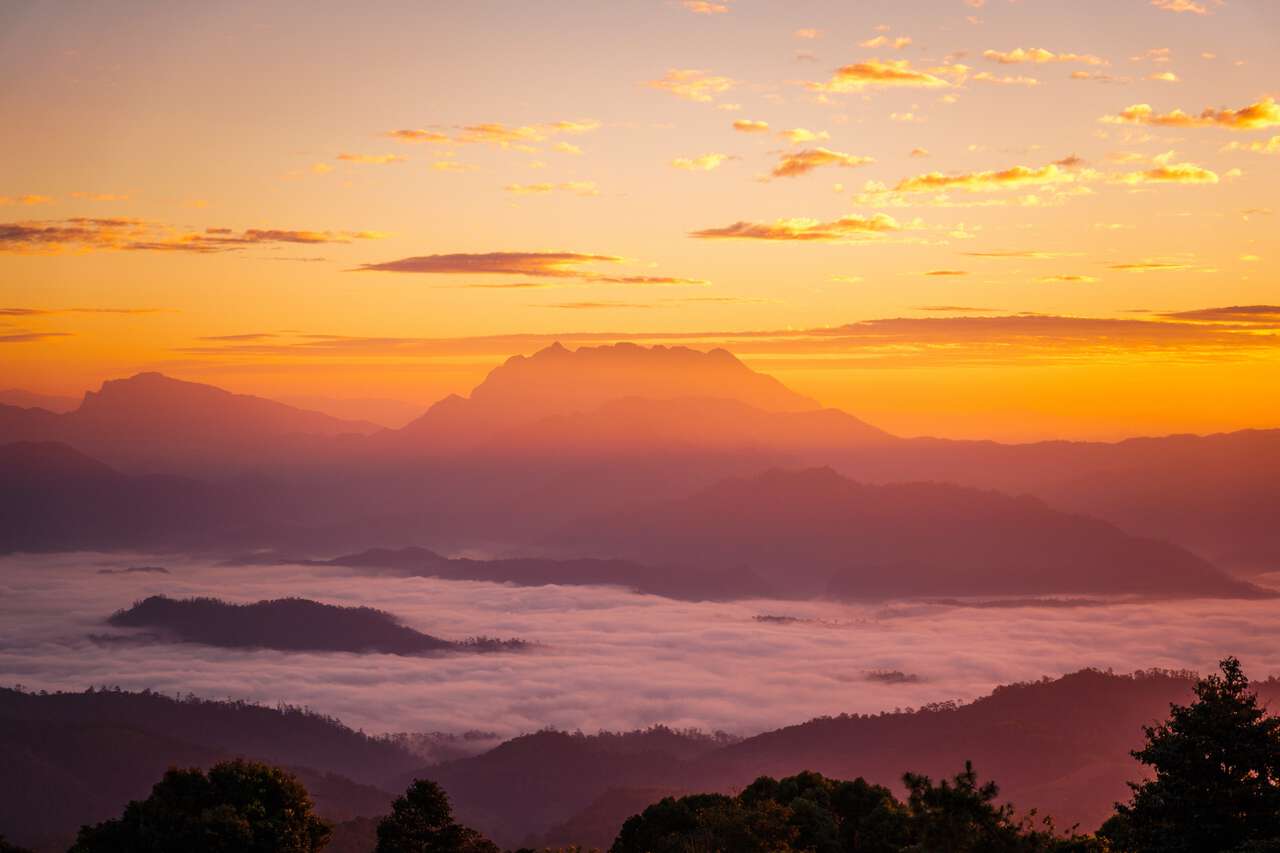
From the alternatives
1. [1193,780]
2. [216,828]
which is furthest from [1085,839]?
[216,828]

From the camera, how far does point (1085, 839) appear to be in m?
48.6

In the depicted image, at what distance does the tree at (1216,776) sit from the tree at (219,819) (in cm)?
5250

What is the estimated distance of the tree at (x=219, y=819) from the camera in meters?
68.6

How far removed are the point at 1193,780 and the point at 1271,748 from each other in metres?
3.08

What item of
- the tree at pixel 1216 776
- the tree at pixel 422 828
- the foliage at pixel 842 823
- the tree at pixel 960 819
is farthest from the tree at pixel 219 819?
the tree at pixel 1216 776

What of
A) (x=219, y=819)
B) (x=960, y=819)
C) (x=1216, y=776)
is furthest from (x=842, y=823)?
(x=960, y=819)

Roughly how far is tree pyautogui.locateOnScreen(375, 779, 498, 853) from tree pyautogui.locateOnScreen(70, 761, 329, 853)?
7.87 metres

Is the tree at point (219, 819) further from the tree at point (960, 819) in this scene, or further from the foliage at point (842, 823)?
the tree at point (960, 819)

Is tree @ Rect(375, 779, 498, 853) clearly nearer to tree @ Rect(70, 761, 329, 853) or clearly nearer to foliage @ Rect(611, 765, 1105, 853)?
tree @ Rect(70, 761, 329, 853)

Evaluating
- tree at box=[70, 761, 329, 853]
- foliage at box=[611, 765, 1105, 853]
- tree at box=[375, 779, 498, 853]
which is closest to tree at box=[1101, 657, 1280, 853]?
foliage at box=[611, 765, 1105, 853]

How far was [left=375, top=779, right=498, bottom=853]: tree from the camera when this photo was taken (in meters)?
68.2

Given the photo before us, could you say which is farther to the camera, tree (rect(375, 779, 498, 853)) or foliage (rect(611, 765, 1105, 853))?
tree (rect(375, 779, 498, 853))

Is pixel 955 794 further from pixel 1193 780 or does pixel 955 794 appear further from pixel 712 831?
pixel 712 831

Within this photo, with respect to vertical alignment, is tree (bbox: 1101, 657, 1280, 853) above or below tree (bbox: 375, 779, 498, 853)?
above
